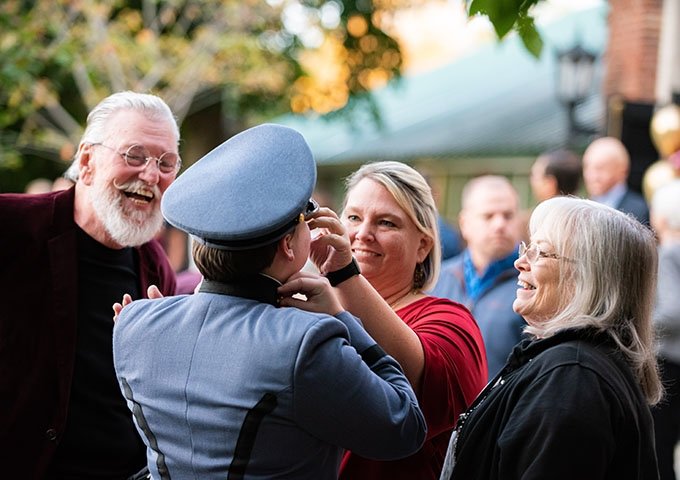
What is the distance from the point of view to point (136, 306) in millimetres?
2635

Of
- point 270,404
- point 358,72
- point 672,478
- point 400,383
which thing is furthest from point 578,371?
point 358,72

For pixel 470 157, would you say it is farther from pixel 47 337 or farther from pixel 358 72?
pixel 47 337

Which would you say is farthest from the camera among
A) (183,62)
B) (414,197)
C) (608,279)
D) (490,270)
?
(183,62)

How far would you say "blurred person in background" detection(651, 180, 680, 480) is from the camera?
20.2 feet

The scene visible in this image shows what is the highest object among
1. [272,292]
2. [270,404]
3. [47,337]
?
[272,292]

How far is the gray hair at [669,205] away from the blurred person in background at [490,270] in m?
0.96

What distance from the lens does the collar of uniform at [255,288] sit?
2457mm

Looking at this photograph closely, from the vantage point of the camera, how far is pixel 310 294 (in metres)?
2.53

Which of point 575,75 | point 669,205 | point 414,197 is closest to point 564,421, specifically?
point 414,197

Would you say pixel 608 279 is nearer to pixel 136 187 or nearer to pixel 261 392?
pixel 261 392

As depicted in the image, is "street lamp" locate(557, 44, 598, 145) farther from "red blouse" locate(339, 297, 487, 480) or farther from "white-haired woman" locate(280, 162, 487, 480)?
"red blouse" locate(339, 297, 487, 480)

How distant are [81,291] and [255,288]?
4.29 feet

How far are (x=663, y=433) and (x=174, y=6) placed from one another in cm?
980

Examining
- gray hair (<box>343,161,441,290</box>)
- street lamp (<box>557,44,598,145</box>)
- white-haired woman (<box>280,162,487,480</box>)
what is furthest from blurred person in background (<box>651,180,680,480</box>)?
street lamp (<box>557,44,598,145</box>)
